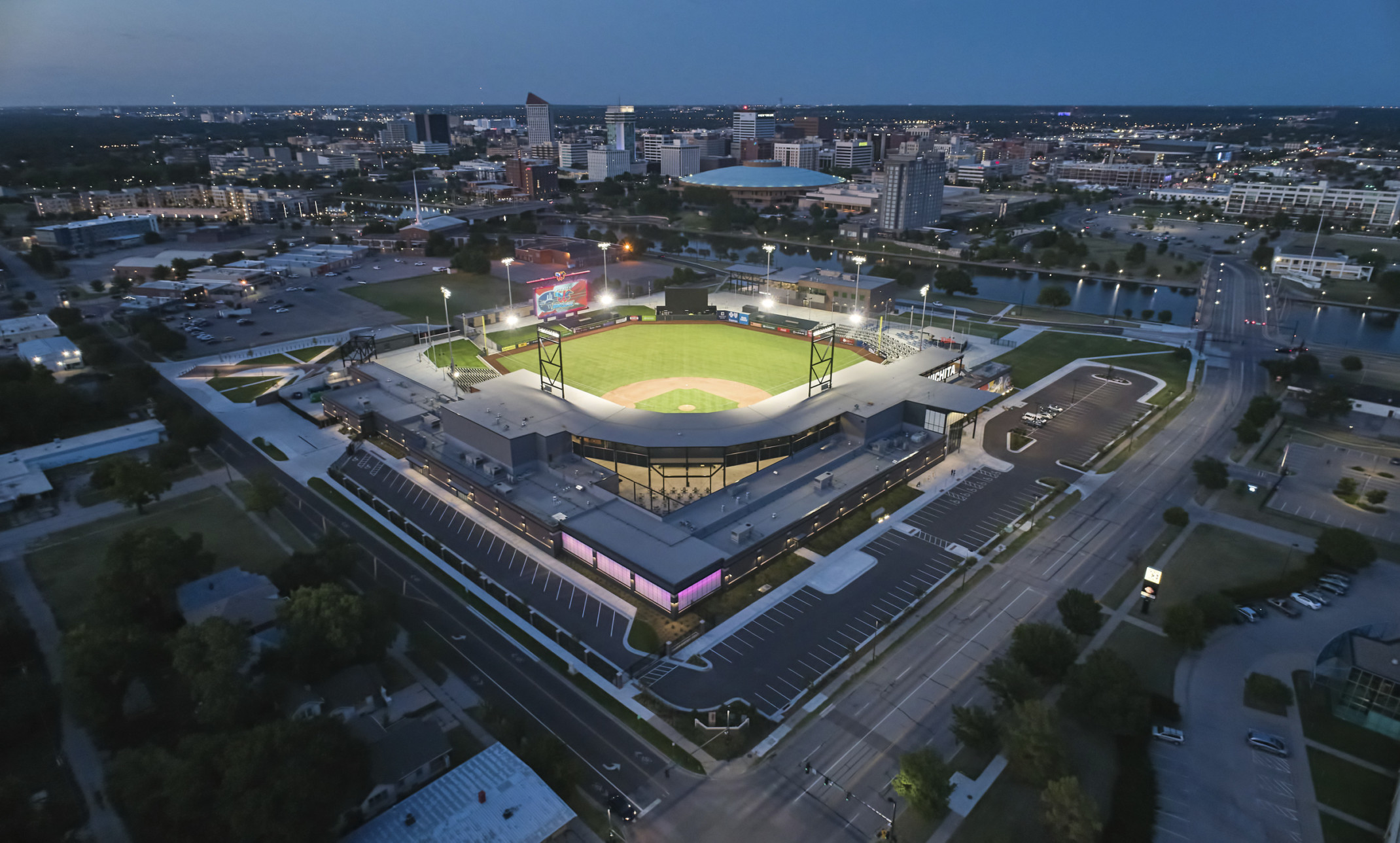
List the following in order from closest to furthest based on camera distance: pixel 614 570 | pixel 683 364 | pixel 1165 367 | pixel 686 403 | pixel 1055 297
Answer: pixel 614 570 < pixel 686 403 < pixel 683 364 < pixel 1165 367 < pixel 1055 297

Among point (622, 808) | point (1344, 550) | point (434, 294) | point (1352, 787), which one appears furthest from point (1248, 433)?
point (434, 294)

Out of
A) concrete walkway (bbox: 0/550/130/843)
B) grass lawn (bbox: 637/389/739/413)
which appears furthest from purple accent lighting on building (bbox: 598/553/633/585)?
concrete walkway (bbox: 0/550/130/843)

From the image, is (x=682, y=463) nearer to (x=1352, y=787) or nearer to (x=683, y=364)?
(x=683, y=364)

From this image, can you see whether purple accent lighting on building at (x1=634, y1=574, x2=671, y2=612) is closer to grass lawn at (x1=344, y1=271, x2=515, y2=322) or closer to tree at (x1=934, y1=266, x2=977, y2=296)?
grass lawn at (x1=344, y1=271, x2=515, y2=322)

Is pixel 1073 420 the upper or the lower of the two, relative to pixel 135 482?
lower

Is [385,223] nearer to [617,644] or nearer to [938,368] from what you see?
[938,368]

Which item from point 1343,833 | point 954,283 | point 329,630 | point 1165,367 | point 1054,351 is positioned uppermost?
point 954,283
